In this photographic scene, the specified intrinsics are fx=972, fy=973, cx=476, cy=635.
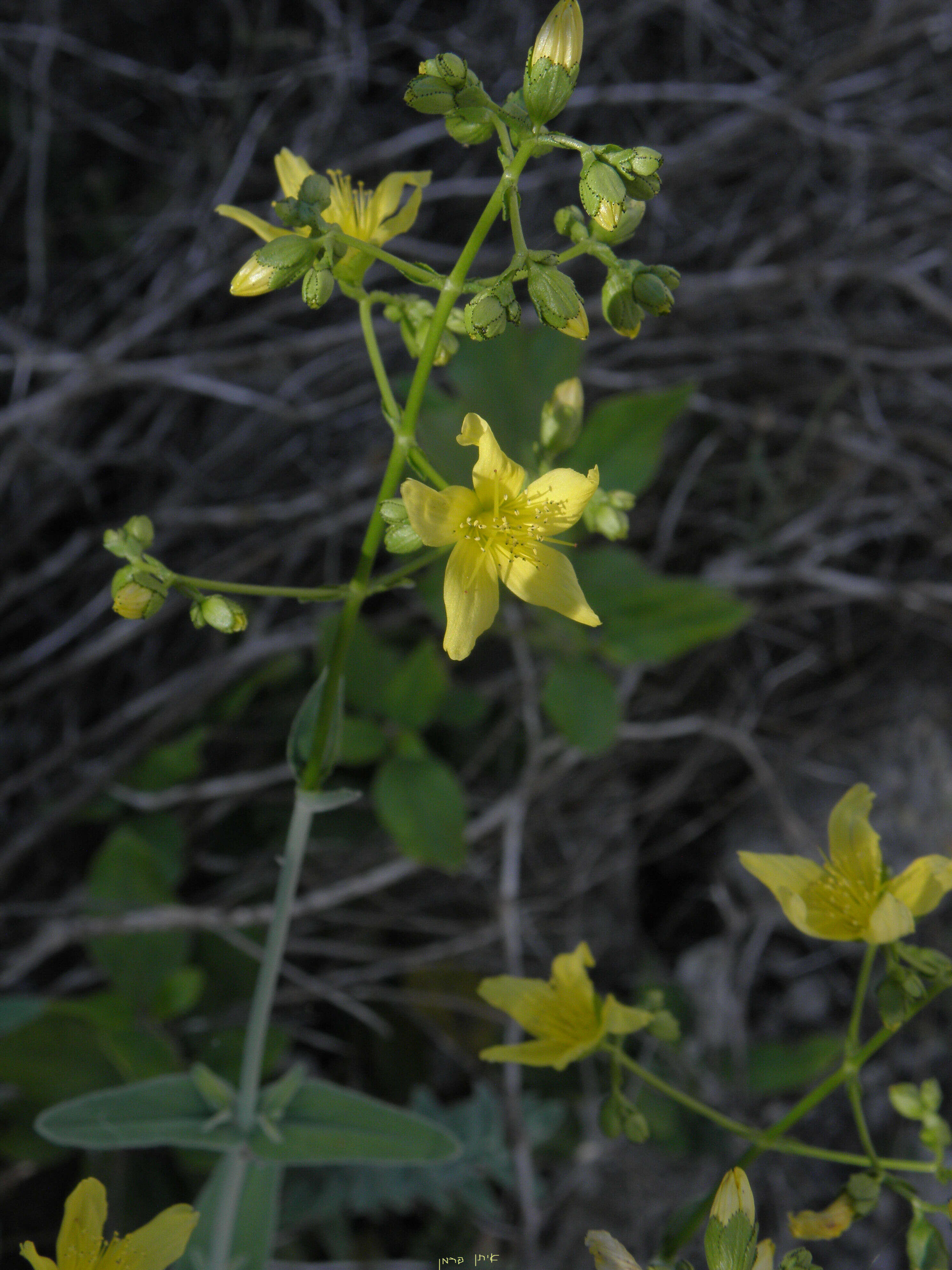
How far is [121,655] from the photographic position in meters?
2.87

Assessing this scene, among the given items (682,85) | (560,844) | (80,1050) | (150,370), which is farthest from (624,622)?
(682,85)

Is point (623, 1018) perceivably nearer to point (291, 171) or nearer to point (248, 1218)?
point (248, 1218)

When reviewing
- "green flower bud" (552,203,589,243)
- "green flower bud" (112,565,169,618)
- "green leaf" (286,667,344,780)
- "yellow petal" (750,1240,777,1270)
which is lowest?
"yellow petal" (750,1240,777,1270)

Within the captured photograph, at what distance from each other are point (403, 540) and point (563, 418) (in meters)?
0.38

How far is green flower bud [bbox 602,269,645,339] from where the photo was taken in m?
1.27

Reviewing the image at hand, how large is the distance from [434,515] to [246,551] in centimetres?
173

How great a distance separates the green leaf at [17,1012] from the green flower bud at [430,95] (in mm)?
1752

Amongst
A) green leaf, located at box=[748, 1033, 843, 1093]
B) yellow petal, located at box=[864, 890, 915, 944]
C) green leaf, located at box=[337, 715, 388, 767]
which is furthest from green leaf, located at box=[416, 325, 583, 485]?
green leaf, located at box=[748, 1033, 843, 1093]

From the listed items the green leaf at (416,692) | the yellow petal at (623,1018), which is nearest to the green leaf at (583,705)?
the green leaf at (416,692)

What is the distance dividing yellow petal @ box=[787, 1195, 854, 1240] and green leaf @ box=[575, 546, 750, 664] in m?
1.21

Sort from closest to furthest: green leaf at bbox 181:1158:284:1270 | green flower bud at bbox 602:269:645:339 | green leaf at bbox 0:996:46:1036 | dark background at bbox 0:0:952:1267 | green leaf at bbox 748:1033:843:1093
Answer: green flower bud at bbox 602:269:645:339 → green leaf at bbox 181:1158:284:1270 → green leaf at bbox 0:996:46:1036 → green leaf at bbox 748:1033:843:1093 → dark background at bbox 0:0:952:1267

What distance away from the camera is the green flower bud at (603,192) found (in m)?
1.17

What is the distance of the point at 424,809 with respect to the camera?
88.4 inches

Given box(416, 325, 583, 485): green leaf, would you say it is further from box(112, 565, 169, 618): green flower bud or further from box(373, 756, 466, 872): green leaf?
box(112, 565, 169, 618): green flower bud
